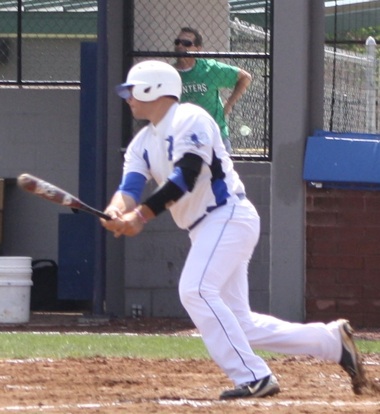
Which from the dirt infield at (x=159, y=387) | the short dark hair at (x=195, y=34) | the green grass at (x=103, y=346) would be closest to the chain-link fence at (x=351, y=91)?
the short dark hair at (x=195, y=34)

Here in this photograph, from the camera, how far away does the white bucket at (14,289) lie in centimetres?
1020

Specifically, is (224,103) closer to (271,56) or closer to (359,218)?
(271,56)

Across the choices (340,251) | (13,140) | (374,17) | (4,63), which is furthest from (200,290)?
(374,17)

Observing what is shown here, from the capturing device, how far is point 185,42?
402 inches

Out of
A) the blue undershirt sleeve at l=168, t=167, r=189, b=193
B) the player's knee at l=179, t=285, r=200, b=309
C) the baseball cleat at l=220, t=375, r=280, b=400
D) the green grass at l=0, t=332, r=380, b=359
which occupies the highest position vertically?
the blue undershirt sleeve at l=168, t=167, r=189, b=193

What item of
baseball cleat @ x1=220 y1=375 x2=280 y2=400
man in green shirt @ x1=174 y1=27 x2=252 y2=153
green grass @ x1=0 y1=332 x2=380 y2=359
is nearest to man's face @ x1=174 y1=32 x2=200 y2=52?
man in green shirt @ x1=174 y1=27 x2=252 y2=153

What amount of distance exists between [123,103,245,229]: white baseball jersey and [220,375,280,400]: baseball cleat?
91cm

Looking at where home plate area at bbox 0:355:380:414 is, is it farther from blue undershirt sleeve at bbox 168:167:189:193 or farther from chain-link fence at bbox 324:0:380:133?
chain-link fence at bbox 324:0:380:133

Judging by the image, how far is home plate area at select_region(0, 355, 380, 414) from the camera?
18.9 ft

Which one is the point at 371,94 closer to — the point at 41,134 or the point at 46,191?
the point at 41,134

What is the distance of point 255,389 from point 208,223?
897 millimetres

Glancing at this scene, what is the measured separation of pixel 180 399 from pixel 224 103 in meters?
5.00

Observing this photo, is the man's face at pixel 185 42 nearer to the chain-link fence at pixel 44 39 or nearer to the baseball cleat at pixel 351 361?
the chain-link fence at pixel 44 39

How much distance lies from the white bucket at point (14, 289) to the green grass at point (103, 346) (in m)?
0.93
